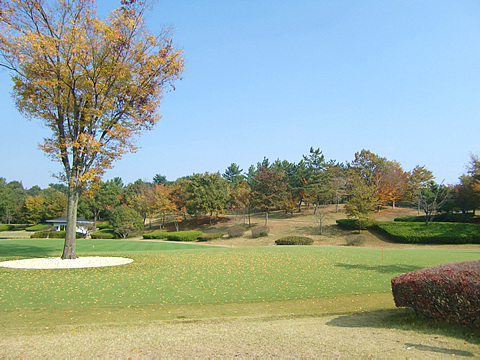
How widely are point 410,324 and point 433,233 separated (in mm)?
29823

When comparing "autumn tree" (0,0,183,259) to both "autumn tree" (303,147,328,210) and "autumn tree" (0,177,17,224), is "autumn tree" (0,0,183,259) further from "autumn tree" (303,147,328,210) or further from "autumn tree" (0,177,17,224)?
"autumn tree" (0,177,17,224)

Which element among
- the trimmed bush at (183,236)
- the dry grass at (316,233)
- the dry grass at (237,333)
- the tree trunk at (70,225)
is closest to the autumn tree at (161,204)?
the dry grass at (316,233)

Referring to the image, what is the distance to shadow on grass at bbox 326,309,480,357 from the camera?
4.68 meters

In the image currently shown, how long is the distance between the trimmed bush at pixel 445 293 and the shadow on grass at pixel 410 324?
0.51 feet

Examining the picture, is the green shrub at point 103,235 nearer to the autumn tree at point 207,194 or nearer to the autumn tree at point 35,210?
the autumn tree at point 207,194

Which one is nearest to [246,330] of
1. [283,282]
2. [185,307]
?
[185,307]

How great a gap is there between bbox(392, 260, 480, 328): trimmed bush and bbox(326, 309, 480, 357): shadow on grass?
0.51 ft

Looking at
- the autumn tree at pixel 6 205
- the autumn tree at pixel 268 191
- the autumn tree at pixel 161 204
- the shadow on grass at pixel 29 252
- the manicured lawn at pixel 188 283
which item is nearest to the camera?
the manicured lawn at pixel 188 283

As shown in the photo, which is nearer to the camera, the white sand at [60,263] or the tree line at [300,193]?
the white sand at [60,263]

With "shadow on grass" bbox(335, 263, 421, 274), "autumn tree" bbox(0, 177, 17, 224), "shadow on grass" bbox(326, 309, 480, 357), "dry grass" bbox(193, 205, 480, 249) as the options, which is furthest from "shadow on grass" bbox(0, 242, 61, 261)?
"autumn tree" bbox(0, 177, 17, 224)

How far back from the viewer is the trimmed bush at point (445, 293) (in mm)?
5125

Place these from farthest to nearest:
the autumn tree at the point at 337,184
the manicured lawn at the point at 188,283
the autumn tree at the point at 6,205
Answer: the autumn tree at the point at 6,205 < the autumn tree at the point at 337,184 < the manicured lawn at the point at 188,283

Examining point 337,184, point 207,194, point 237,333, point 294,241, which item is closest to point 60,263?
point 237,333

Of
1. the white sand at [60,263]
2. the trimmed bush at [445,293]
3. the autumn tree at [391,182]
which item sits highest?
the autumn tree at [391,182]
